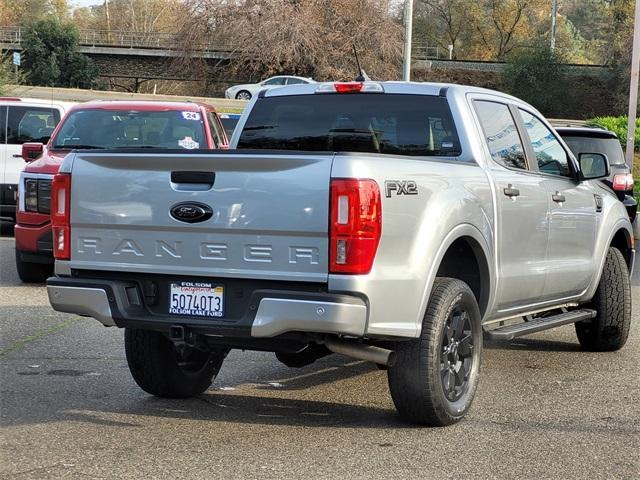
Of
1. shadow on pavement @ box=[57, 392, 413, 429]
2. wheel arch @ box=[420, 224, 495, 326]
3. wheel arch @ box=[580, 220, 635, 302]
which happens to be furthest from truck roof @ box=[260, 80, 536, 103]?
shadow on pavement @ box=[57, 392, 413, 429]

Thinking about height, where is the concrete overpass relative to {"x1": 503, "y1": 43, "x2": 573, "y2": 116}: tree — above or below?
above

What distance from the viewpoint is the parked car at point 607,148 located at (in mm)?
15344

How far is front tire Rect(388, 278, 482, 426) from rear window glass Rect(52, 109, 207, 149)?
643cm

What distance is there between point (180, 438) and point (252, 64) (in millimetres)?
58680

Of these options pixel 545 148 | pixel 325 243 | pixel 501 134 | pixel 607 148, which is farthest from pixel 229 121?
pixel 325 243

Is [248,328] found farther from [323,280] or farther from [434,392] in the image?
[434,392]

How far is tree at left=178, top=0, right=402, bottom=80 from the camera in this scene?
2383 inches

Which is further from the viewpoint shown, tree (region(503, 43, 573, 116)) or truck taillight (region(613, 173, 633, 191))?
tree (region(503, 43, 573, 116))

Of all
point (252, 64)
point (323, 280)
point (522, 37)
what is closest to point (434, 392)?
point (323, 280)

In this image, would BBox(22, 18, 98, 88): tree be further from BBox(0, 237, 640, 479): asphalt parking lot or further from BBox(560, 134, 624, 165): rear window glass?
BBox(0, 237, 640, 479): asphalt parking lot

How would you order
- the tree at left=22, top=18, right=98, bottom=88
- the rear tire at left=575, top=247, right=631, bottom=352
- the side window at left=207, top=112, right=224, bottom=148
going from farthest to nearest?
the tree at left=22, top=18, right=98, bottom=88, the side window at left=207, top=112, right=224, bottom=148, the rear tire at left=575, top=247, right=631, bottom=352

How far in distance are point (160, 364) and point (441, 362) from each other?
179cm

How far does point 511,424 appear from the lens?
633cm

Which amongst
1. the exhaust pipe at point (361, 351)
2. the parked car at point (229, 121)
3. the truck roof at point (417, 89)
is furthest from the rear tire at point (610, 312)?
the parked car at point (229, 121)
